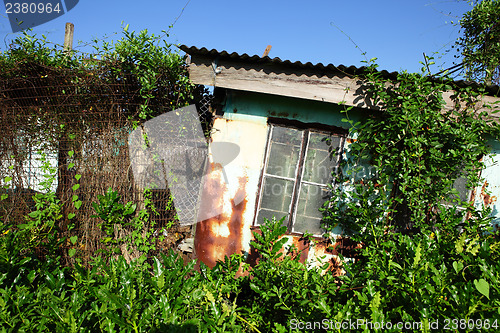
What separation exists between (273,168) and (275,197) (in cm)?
40

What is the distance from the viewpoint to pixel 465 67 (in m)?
7.18

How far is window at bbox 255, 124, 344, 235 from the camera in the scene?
385 cm

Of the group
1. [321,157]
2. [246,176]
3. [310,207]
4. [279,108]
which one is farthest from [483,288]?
[279,108]

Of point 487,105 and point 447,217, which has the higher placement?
point 487,105

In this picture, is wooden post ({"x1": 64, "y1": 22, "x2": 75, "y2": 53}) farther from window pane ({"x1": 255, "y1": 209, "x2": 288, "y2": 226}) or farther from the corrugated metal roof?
window pane ({"x1": 255, "y1": 209, "x2": 288, "y2": 226})

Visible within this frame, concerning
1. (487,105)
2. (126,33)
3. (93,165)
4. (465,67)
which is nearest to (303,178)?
(487,105)

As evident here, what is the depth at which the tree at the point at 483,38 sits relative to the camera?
22.1ft

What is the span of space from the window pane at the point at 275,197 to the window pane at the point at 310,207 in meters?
0.17

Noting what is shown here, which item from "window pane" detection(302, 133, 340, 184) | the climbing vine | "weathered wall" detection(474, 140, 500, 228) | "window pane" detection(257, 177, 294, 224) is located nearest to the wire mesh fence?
"window pane" detection(257, 177, 294, 224)

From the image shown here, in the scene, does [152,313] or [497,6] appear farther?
[497,6]

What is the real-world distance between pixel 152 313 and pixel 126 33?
11.5ft

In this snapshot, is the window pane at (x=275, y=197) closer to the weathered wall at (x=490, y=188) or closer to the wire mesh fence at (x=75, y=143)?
the wire mesh fence at (x=75, y=143)

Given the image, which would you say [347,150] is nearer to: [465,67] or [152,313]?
[152,313]

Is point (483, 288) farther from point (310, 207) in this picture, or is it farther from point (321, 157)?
point (321, 157)
